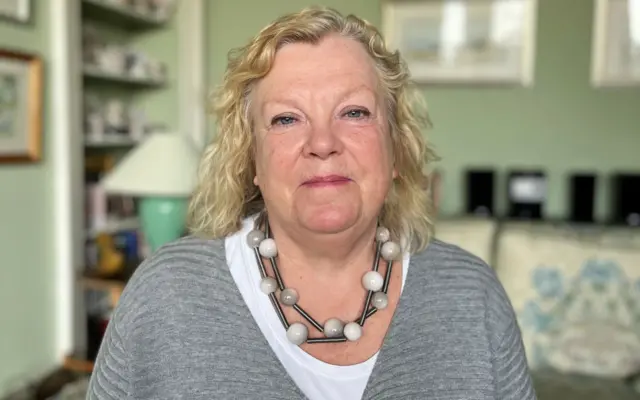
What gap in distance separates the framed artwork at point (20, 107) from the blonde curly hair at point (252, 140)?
1.20 metres

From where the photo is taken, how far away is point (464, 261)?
1123 mm

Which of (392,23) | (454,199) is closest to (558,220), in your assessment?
(454,199)

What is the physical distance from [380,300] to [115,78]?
2.16 meters

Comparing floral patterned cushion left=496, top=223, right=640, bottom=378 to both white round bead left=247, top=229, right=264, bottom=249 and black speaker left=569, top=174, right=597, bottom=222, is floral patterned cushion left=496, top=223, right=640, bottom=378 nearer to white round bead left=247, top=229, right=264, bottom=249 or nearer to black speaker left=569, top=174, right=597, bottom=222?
black speaker left=569, top=174, right=597, bottom=222

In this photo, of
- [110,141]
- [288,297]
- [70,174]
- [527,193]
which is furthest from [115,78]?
[288,297]

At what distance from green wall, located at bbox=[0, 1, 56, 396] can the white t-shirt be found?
55.4 inches

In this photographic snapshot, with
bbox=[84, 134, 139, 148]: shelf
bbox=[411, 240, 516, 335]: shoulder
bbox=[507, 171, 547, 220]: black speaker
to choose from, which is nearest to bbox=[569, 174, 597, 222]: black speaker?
bbox=[507, 171, 547, 220]: black speaker

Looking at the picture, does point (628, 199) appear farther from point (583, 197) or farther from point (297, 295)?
point (297, 295)

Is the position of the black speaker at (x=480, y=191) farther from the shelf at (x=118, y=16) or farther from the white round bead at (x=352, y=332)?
the white round bead at (x=352, y=332)

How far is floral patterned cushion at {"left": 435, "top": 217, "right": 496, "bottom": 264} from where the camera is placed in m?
2.30

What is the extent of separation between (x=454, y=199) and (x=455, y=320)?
1.82m

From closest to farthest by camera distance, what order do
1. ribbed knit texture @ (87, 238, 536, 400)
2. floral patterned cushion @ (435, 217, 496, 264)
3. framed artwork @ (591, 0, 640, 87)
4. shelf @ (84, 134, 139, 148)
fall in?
ribbed knit texture @ (87, 238, 536, 400) → floral patterned cushion @ (435, 217, 496, 264) → framed artwork @ (591, 0, 640, 87) → shelf @ (84, 134, 139, 148)

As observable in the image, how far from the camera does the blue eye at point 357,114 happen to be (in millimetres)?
1028

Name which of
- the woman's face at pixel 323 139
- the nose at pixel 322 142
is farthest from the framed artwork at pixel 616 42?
the nose at pixel 322 142
